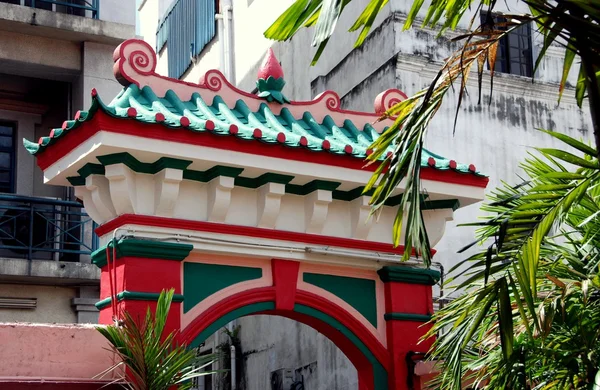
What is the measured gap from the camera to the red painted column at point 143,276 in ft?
27.4

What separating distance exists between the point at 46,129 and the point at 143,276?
6.99 m

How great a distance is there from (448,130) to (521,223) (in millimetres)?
7652

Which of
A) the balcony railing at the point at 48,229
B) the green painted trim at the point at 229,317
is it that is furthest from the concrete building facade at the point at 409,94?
the green painted trim at the point at 229,317

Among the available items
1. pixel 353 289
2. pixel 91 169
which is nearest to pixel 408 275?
pixel 353 289

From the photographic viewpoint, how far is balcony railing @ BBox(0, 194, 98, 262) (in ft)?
43.7

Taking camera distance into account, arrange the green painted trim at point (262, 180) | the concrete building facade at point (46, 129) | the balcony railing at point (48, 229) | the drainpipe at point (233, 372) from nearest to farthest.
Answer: the green painted trim at point (262, 180), the concrete building facade at point (46, 129), the balcony railing at point (48, 229), the drainpipe at point (233, 372)

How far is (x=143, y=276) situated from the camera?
8.45 meters

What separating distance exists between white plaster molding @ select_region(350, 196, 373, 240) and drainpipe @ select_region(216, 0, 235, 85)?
9.75 metres

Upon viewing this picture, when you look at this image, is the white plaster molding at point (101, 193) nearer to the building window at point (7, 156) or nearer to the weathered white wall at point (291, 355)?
the weathered white wall at point (291, 355)

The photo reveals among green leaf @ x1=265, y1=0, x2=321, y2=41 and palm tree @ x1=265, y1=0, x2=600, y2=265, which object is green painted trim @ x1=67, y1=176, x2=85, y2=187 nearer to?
palm tree @ x1=265, y1=0, x2=600, y2=265

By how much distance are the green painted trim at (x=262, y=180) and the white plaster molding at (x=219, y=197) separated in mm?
203

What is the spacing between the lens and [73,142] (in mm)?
8547

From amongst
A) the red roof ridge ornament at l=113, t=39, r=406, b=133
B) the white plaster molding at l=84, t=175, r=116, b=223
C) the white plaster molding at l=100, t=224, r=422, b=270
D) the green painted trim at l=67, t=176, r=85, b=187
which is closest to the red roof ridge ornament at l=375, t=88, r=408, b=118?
the red roof ridge ornament at l=113, t=39, r=406, b=133

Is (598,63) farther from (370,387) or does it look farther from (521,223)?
(370,387)
